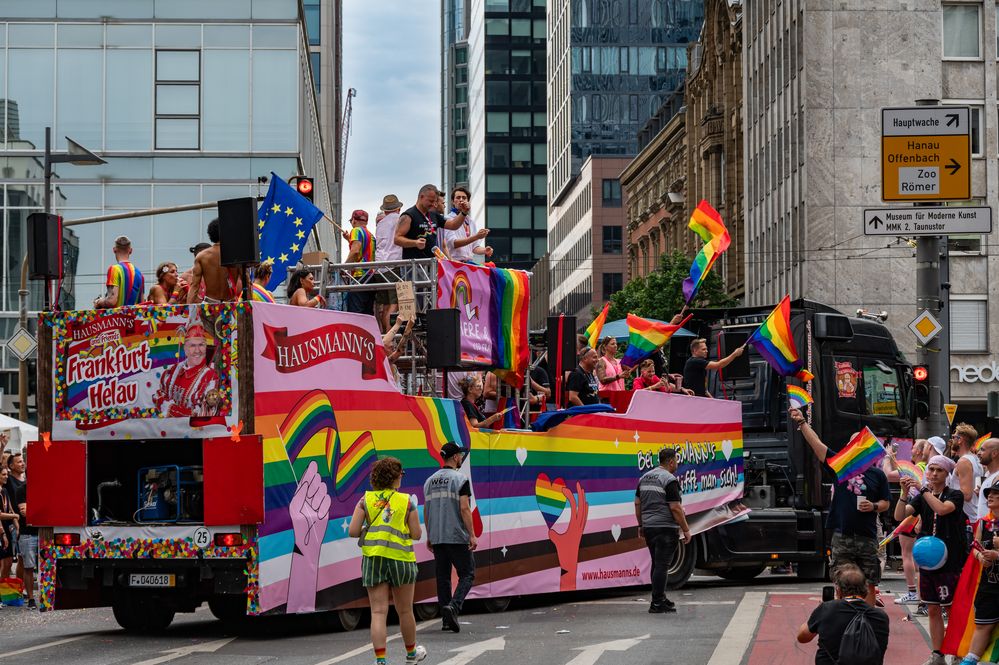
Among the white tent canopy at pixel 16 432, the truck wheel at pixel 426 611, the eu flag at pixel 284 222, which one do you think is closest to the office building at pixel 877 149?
the white tent canopy at pixel 16 432

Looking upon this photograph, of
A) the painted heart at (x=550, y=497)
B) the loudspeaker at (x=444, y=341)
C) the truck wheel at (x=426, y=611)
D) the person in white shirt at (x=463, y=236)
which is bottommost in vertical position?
the truck wheel at (x=426, y=611)

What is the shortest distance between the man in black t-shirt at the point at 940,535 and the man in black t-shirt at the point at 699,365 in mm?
8212

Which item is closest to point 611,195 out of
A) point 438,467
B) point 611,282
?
point 611,282

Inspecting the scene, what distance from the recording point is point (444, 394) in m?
17.3

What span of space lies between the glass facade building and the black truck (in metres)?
23.3

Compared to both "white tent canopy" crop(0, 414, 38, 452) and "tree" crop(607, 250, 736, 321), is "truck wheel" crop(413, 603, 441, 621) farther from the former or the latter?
"tree" crop(607, 250, 736, 321)

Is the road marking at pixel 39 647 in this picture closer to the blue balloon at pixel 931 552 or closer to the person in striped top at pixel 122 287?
the person in striped top at pixel 122 287

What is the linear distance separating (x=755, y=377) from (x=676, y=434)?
2355 mm

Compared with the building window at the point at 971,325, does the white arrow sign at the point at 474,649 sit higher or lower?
lower

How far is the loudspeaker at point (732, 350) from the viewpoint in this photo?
22.5m

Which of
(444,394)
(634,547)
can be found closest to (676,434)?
(634,547)

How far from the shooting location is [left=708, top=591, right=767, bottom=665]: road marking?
42.4ft

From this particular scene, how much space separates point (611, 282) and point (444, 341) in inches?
3994

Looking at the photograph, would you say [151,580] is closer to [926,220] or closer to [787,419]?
[926,220]
